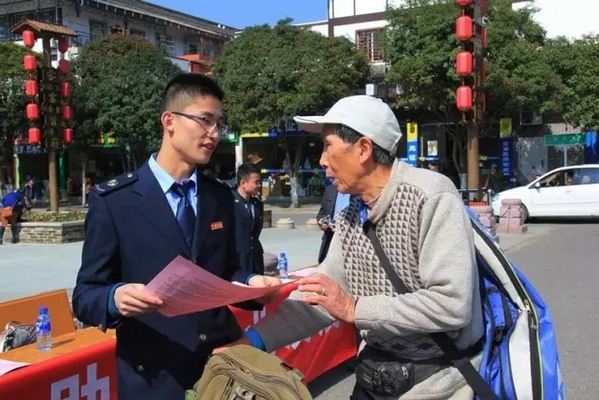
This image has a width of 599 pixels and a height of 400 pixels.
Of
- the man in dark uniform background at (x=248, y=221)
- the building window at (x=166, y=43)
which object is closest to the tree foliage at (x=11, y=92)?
the building window at (x=166, y=43)

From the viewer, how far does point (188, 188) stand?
2225mm

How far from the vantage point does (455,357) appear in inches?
78.1

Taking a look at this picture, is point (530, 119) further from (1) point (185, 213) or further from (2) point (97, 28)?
(1) point (185, 213)

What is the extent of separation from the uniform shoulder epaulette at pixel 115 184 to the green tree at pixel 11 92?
90.9 ft

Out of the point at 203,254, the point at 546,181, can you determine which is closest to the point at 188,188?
the point at 203,254

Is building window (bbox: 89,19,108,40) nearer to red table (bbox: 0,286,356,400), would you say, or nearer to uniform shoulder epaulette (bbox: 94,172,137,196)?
red table (bbox: 0,286,356,400)

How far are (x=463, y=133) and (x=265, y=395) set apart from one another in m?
23.8

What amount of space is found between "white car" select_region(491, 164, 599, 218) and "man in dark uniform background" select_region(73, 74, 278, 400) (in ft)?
51.3

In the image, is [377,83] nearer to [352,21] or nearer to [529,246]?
[352,21]

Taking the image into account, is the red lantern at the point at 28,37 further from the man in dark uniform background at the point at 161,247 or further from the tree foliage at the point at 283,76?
the man in dark uniform background at the point at 161,247

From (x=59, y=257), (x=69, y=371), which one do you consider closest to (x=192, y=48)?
(x=59, y=257)

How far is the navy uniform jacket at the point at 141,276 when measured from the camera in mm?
2027

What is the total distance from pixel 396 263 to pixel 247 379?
23.2 inches

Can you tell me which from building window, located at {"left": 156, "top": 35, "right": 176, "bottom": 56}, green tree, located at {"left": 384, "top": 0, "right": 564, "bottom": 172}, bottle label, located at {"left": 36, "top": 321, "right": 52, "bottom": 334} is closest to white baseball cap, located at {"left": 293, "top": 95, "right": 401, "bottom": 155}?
bottle label, located at {"left": 36, "top": 321, "right": 52, "bottom": 334}
